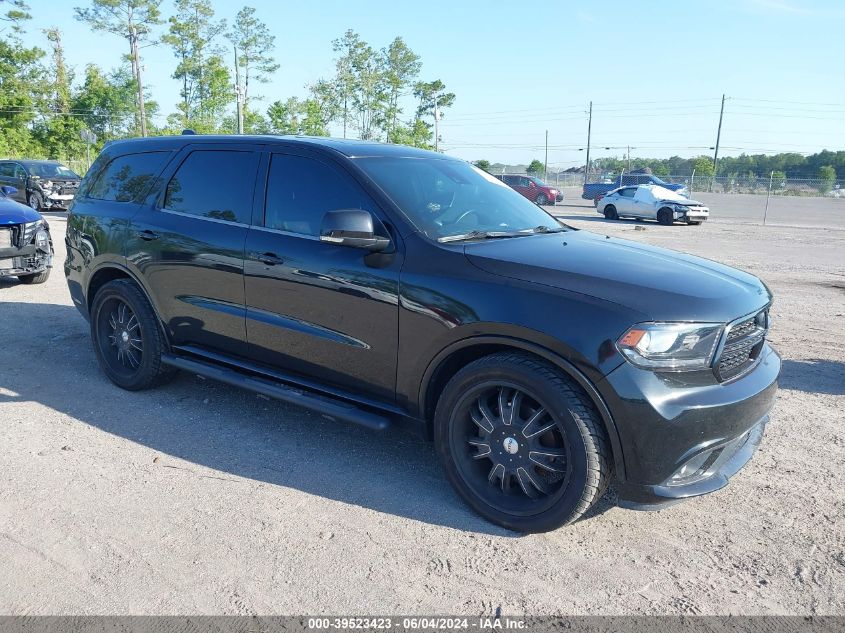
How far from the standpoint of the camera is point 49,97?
159ft

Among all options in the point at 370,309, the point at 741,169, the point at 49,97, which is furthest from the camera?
the point at 741,169

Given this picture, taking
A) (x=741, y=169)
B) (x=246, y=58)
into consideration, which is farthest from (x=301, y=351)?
(x=741, y=169)

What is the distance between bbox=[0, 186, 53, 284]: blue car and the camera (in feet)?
29.0

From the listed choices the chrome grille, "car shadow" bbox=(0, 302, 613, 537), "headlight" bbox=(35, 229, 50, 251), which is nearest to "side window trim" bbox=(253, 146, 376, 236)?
"car shadow" bbox=(0, 302, 613, 537)

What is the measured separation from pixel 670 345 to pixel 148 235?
12.1ft

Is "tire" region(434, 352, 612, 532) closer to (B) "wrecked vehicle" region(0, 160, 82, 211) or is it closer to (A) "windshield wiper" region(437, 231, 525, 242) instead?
(A) "windshield wiper" region(437, 231, 525, 242)

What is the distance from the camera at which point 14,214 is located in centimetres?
896

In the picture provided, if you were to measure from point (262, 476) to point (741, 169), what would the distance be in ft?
325

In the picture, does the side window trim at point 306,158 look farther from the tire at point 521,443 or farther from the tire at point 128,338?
the tire at point 128,338

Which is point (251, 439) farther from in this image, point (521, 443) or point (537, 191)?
point (537, 191)

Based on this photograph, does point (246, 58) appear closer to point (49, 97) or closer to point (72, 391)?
point (49, 97)

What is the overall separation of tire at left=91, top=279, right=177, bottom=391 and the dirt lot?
173mm

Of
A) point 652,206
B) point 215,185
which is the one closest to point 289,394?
point 215,185

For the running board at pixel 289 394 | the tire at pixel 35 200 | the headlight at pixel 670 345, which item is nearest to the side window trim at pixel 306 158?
the running board at pixel 289 394
